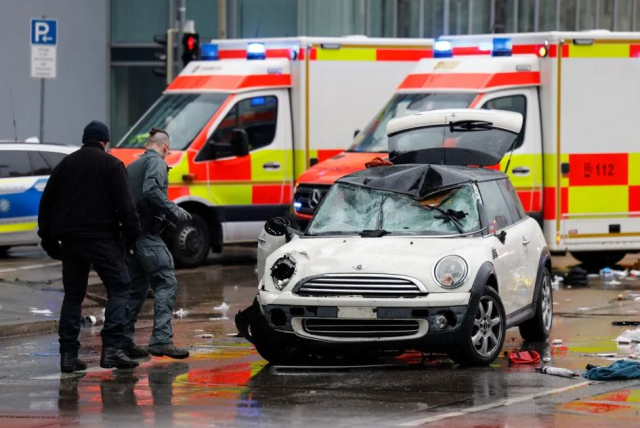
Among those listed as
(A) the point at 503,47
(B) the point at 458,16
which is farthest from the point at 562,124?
(B) the point at 458,16

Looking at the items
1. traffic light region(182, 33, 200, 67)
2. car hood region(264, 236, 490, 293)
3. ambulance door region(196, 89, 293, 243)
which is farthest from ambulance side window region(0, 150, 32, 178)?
car hood region(264, 236, 490, 293)

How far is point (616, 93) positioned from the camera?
17.0m

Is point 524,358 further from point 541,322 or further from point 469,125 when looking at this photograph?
point 469,125

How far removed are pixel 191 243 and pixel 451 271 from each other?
8.92 m

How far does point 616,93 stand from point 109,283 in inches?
337

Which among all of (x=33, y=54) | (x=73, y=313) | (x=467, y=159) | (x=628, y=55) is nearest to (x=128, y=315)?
(x=73, y=313)

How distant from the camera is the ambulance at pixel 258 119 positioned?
18.3m

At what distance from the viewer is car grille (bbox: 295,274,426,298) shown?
386 inches

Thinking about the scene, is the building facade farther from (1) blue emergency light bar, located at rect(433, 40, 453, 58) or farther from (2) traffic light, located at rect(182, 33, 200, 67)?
(1) blue emergency light bar, located at rect(433, 40, 453, 58)

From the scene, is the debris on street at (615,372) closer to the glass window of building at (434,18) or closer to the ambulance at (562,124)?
the ambulance at (562,124)

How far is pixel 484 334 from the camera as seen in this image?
10203 millimetres

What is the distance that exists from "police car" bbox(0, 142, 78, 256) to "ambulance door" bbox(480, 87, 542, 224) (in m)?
6.04

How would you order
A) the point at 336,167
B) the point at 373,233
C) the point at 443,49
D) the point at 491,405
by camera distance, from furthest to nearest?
the point at 443,49 → the point at 336,167 → the point at 373,233 → the point at 491,405

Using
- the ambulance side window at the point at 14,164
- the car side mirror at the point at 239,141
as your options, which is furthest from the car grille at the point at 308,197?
the ambulance side window at the point at 14,164
